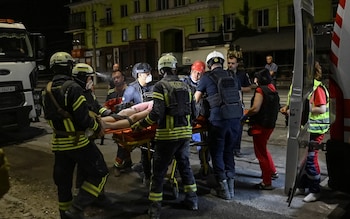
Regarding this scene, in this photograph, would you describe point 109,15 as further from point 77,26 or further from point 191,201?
point 191,201

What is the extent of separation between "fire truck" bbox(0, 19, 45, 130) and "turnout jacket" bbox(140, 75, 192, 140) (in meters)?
6.08

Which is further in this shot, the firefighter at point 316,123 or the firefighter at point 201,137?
the firefighter at point 201,137

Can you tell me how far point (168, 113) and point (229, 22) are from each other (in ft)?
107

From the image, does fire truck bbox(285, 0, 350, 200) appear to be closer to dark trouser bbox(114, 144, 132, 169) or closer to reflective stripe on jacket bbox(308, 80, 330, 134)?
reflective stripe on jacket bbox(308, 80, 330, 134)

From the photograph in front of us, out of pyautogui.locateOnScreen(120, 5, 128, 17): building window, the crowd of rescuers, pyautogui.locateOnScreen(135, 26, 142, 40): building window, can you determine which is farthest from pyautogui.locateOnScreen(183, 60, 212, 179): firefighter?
pyautogui.locateOnScreen(120, 5, 128, 17): building window

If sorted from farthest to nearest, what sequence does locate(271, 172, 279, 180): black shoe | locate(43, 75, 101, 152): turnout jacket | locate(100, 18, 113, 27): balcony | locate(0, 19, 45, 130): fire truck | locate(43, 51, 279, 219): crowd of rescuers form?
locate(100, 18, 113, 27): balcony, locate(0, 19, 45, 130): fire truck, locate(271, 172, 279, 180): black shoe, locate(43, 51, 279, 219): crowd of rescuers, locate(43, 75, 101, 152): turnout jacket

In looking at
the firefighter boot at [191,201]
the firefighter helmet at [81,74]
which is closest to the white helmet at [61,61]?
the firefighter helmet at [81,74]

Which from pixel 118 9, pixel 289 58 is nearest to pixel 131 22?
pixel 118 9

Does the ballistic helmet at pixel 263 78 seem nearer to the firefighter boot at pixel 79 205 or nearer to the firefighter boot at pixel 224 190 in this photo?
the firefighter boot at pixel 224 190

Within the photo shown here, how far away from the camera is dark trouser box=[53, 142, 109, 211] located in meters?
4.42

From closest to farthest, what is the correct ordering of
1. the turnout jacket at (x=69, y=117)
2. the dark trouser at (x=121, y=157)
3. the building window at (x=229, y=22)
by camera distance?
1. the turnout jacket at (x=69, y=117)
2. the dark trouser at (x=121, y=157)
3. the building window at (x=229, y=22)

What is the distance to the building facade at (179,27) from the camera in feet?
102

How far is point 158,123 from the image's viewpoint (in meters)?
4.86

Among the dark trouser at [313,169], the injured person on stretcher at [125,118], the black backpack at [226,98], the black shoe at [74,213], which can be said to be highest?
the black backpack at [226,98]
